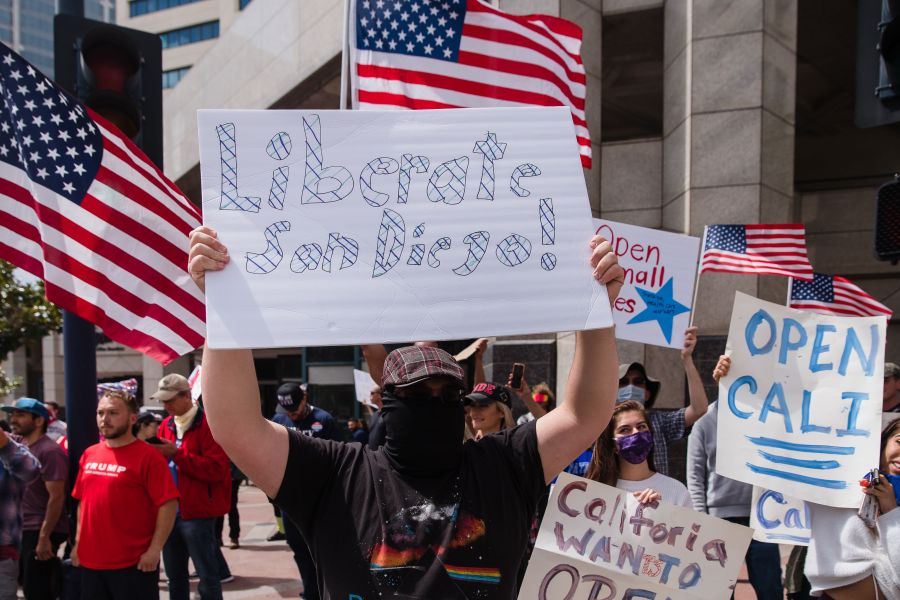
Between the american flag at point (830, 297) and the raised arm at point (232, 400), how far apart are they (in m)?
7.55

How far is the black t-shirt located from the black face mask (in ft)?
0.11

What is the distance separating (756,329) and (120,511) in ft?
13.3

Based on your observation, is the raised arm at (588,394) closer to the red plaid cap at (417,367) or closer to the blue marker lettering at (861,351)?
the red plaid cap at (417,367)

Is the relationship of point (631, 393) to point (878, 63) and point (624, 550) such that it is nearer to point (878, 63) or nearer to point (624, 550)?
point (624, 550)

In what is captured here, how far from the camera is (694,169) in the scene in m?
10.5

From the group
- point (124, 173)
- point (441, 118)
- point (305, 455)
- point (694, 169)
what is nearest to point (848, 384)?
point (441, 118)

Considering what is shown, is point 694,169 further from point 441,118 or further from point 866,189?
point 441,118

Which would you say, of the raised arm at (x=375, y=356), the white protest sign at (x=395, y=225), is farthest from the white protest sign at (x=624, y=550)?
the white protest sign at (x=395, y=225)

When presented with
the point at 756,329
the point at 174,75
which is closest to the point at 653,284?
the point at 756,329

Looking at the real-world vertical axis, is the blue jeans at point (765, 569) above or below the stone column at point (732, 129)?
below

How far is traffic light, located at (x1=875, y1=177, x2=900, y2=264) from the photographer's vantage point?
15.0ft

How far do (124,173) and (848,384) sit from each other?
441 cm

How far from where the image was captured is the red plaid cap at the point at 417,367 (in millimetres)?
2188

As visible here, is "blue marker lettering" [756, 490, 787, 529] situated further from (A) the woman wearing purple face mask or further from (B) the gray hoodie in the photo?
(A) the woman wearing purple face mask
